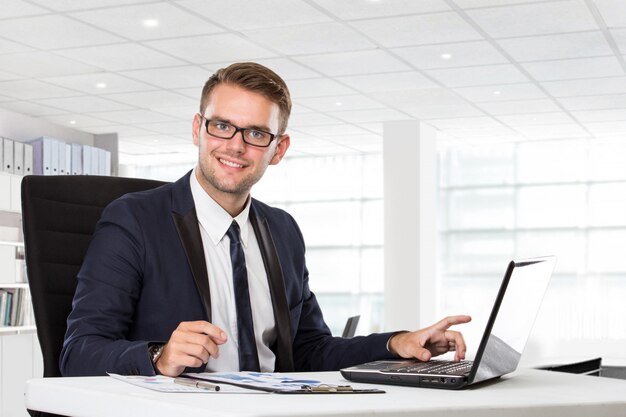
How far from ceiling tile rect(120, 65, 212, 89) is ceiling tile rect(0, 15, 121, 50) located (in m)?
0.91

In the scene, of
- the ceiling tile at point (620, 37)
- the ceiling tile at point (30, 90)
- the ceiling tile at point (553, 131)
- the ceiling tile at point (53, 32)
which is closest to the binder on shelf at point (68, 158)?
the ceiling tile at point (30, 90)

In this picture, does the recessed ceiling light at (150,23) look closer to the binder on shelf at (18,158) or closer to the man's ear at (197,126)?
the binder on shelf at (18,158)

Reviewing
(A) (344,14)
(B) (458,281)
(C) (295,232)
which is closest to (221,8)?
(A) (344,14)

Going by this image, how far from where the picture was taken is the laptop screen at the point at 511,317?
4.34 ft

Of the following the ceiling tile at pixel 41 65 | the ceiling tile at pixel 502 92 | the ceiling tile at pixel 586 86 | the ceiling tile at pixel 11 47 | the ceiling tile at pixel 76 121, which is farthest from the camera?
the ceiling tile at pixel 76 121

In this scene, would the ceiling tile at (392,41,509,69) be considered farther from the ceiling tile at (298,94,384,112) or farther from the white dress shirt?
the white dress shirt

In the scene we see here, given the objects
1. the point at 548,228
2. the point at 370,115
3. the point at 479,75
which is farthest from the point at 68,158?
the point at 548,228

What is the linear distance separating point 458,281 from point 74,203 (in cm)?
1032

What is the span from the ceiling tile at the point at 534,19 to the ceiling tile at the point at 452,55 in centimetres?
34

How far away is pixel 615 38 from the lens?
629 centimetres

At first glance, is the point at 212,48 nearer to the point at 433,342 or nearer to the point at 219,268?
the point at 219,268

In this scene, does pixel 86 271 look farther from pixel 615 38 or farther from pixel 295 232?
pixel 615 38

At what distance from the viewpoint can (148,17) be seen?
578 centimetres

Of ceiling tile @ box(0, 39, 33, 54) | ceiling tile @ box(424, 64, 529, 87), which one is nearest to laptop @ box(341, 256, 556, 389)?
ceiling tile @ box(0, 39, 33, 54)
